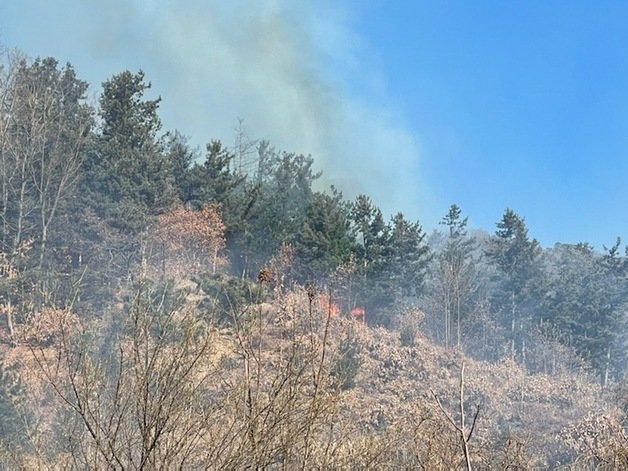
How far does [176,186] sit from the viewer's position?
114ft

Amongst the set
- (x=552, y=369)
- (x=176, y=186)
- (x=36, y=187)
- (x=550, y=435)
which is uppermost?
(x=176, y=186)

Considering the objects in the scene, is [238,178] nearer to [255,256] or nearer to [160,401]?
[255,256]

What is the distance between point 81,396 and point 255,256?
31.3m

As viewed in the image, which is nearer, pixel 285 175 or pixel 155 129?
pixel 155 129

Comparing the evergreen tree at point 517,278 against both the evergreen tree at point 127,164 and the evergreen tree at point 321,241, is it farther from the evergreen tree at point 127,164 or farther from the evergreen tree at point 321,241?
the evergreen tree at point 127,164

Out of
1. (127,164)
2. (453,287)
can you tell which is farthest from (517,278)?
(127,164)

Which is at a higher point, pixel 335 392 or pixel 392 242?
pixel 392 242

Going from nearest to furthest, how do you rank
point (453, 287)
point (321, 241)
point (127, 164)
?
point (127, 164) → point (321, 241) → point (453, 287)

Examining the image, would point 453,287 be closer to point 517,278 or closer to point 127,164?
point 517,278

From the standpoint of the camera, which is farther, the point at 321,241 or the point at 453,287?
the point at 453,287

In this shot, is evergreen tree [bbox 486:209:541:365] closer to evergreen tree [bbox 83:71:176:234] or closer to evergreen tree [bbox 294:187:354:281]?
evergreen tree [bbox 294:187:354:281]

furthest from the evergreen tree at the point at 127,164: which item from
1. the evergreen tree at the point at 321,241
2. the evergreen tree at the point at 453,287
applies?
the evergreen tree at the point at 453,287

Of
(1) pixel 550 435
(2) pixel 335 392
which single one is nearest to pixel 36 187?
(1) pixel 550 435

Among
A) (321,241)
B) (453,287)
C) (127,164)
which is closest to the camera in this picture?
→ (127,164)
